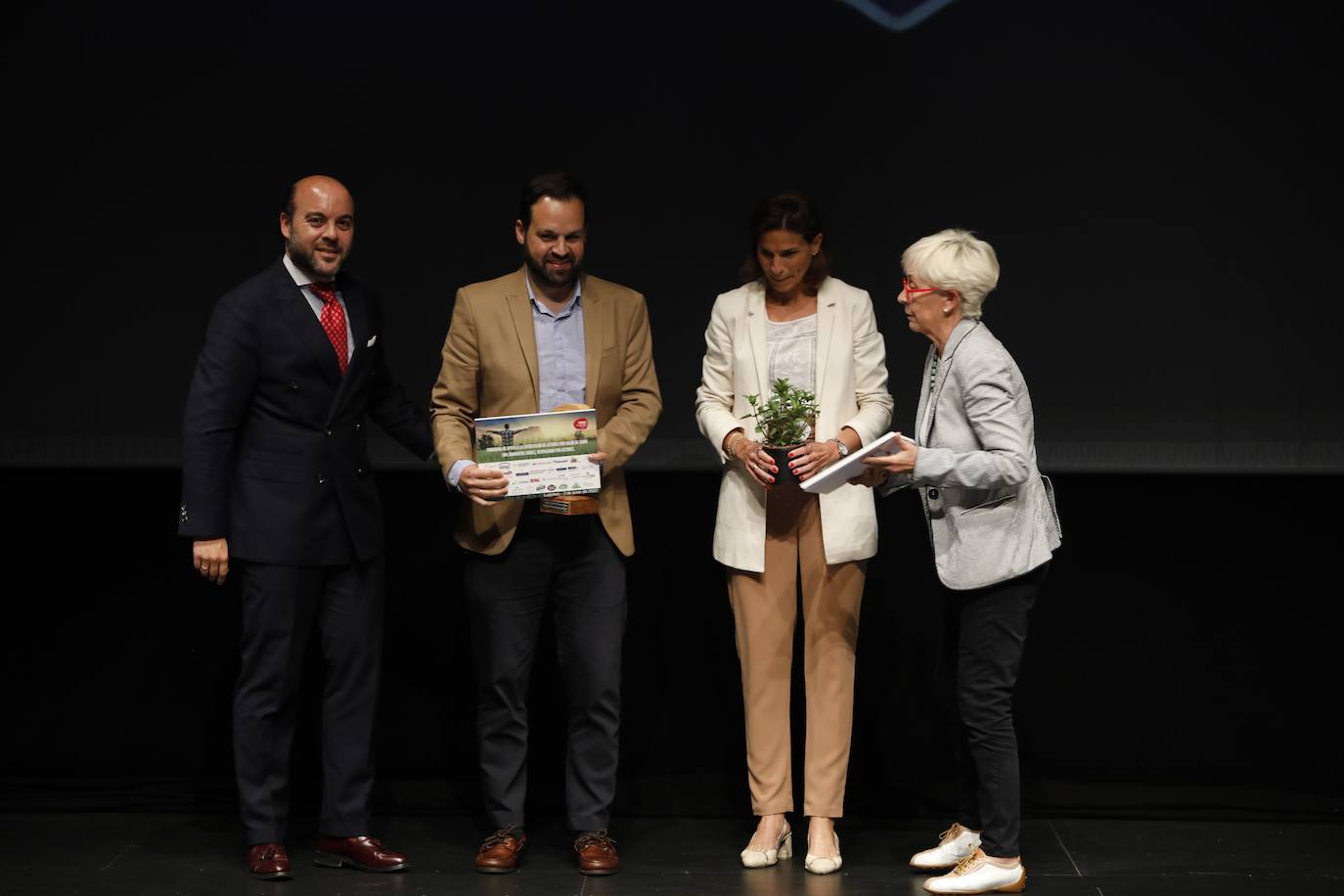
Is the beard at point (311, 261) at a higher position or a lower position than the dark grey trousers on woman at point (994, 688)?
higher

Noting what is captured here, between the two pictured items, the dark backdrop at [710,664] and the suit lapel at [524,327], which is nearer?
the suit lapel at [524,327]

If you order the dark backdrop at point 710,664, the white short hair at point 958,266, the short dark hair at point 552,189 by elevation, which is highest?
the short dark hair at point 552,189

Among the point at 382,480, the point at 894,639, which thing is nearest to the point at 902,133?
the point at 894,639

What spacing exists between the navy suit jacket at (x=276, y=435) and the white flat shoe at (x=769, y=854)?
123 centimetres

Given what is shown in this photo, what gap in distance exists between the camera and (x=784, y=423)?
3.71 metres

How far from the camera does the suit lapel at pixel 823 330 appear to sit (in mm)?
3898

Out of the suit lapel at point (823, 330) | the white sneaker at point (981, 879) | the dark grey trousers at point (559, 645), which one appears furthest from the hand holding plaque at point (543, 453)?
the white sneaker at point (981, 879)

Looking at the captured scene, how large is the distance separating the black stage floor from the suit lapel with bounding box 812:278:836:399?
1.24m

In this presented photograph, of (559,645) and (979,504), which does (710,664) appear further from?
(979,504)

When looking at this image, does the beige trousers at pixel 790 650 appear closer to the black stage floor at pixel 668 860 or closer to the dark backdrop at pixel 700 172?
the black stage floor at pixel 668 860

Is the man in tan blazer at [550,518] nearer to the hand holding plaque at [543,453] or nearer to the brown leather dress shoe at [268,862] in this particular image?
the hand holding plaque at [543,453]

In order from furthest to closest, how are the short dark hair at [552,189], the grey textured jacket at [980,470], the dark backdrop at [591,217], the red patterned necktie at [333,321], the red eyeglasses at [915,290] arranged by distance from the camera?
the dark backdrop at [591,217]
the red patterned necktie at [333,321]
the short dark hair at [552,189]
the red eyeglasses at [915,290]
the grey textured jacket at [980,470]

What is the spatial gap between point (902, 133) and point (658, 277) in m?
0.87

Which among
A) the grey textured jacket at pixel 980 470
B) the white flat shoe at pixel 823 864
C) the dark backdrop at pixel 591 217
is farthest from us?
the dark backdrop at pixel 591 217
